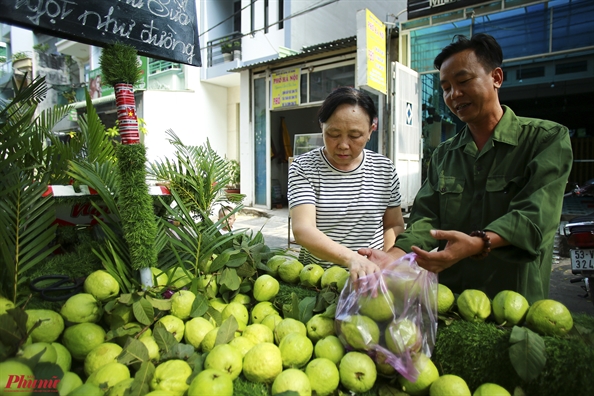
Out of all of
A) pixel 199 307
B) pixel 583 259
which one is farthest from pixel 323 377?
pixel 583 259

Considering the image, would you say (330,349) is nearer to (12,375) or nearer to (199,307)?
(199,307)

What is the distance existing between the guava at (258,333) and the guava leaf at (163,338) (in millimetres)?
242

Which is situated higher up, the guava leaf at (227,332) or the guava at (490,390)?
the guava leaf at (227,332)

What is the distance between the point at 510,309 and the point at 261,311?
2.91ft

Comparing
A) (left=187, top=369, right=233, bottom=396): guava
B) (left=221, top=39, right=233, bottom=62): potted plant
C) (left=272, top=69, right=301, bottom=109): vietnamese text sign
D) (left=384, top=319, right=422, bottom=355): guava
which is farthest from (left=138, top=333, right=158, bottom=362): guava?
(left=221, top=39, right=233, bottom=62): potted plant

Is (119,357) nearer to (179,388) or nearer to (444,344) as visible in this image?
(179,388)

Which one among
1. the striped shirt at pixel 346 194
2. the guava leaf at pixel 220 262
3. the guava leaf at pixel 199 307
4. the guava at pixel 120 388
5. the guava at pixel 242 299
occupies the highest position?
the striped shirt at pixel 346 194

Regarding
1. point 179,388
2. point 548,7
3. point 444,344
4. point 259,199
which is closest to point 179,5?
point 179,388

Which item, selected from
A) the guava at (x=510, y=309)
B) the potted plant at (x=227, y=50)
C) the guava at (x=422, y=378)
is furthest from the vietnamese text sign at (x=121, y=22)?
the potted plant at (x=227, y=50)

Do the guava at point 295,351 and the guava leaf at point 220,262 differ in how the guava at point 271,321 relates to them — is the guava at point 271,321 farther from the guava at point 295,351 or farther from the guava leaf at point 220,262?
the guava leaf at point 220,262

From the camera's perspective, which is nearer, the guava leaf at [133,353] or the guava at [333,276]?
the guava leaf at [133,353]

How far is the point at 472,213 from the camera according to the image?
169 cm

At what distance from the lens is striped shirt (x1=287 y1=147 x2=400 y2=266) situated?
1.98 meters

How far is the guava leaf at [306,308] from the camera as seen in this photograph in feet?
4.65
